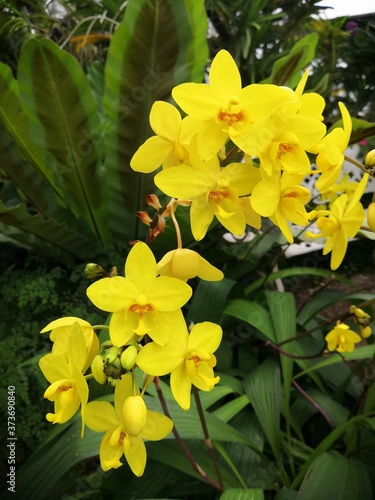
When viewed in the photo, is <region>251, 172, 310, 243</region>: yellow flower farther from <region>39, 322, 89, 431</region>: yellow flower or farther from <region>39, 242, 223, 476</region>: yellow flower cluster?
<region>39, 322, 89, 431</region>: yellow flower

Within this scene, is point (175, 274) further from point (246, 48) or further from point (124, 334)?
point (246, 48)

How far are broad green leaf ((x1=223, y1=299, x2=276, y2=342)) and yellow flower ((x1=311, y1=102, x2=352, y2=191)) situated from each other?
1.75 feet

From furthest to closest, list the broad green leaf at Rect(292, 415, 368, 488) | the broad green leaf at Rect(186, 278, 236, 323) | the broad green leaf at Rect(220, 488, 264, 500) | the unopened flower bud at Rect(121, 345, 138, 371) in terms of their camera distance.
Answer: the broad green leaf at Rect(186, 278, 236, 323) → the broad green leaf at Rect(292, 415, 368, 488) → the broad green leaf at Rect(220, 488, 264, 500) → the unopened flower bud at Rect(121, 345, 138, 371)

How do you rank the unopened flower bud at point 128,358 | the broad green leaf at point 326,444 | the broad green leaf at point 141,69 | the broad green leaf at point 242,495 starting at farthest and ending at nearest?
the broad green leaf at point 141,69, the broad green leaf at point 326,444, the broad green leaf at point 242,495, the unopened flower bud at point 128,358

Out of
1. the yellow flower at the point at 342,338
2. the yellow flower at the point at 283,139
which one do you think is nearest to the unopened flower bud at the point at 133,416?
the yellow flower at the point at 283,139

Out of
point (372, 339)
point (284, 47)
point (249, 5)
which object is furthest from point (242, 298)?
point (284, 47)

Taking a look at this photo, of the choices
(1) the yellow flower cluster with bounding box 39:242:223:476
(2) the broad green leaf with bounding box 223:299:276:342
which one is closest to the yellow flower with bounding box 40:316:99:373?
(1) the yellow flower cluster with bounding box 39:242:223:476

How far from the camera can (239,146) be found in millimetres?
300

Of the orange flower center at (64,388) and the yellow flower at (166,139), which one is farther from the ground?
the yellow flower at (166,139)

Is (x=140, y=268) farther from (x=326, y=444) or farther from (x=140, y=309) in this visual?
(x=326, y=444)

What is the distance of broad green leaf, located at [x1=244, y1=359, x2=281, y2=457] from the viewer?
2.29 feet

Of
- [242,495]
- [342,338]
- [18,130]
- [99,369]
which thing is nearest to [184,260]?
[99,369]

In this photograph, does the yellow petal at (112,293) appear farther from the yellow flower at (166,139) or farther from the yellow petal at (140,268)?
the yellow flower at (166,139)

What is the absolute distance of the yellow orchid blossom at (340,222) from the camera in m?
0.37
